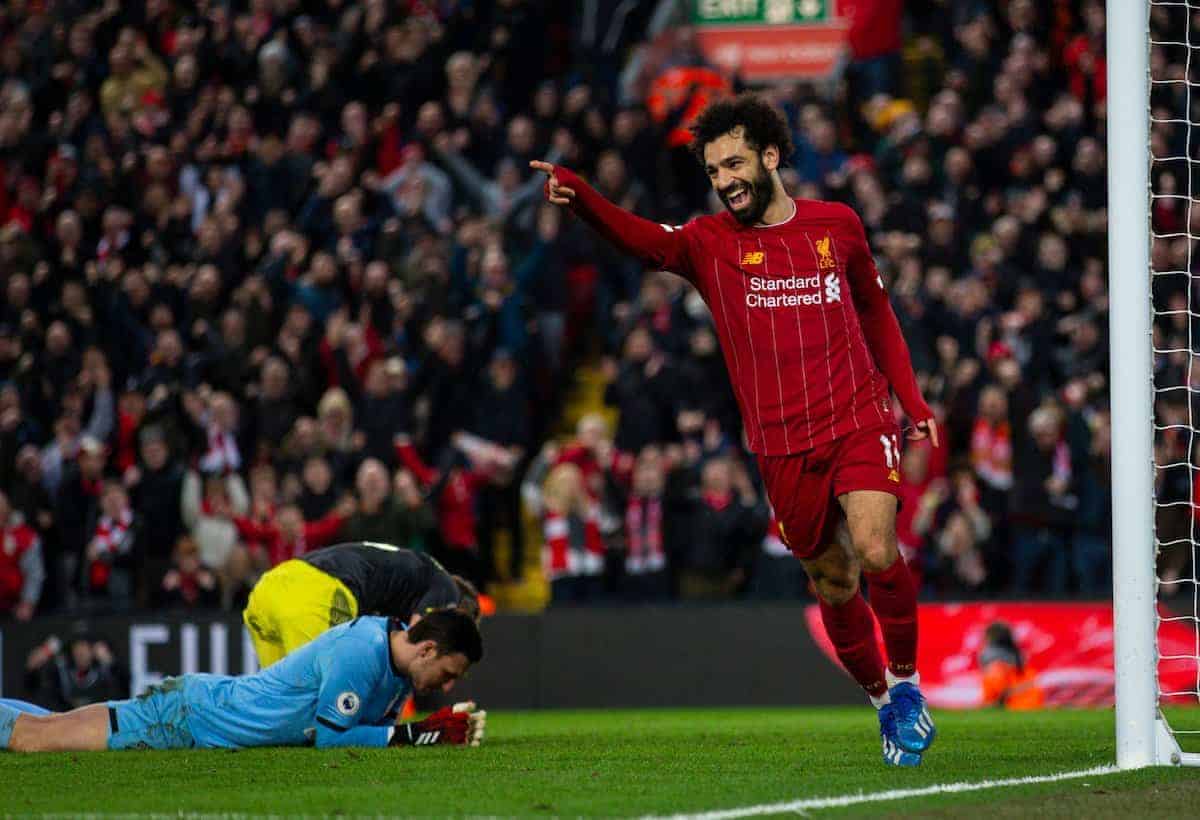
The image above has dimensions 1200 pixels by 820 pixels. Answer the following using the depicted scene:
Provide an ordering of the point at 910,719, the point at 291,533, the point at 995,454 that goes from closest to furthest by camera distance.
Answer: the point at 910,719
the point at 291,533
the point at 995,454

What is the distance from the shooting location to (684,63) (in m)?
21.0

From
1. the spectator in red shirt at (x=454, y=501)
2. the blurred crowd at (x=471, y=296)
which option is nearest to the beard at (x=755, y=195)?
the blurred crowd at (x=471, y=296)

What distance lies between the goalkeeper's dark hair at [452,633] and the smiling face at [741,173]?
7.56 ft

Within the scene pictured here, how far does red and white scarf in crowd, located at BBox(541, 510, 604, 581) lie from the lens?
15.6m

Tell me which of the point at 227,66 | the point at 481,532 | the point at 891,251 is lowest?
the point at 481,532

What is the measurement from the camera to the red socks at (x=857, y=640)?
27.1ft

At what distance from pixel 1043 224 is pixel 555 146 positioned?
4.66 meters

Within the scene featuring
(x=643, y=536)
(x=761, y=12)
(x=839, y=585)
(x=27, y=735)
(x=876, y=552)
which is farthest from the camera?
(x=761, y=12)

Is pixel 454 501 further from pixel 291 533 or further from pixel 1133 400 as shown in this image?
pixel 1133 400

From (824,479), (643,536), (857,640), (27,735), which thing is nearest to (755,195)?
(824,479)

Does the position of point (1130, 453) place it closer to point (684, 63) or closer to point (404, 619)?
point (404, 619)

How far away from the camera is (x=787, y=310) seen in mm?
8000

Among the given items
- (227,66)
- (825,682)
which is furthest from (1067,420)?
(227,66)

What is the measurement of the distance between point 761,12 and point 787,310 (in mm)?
14090
